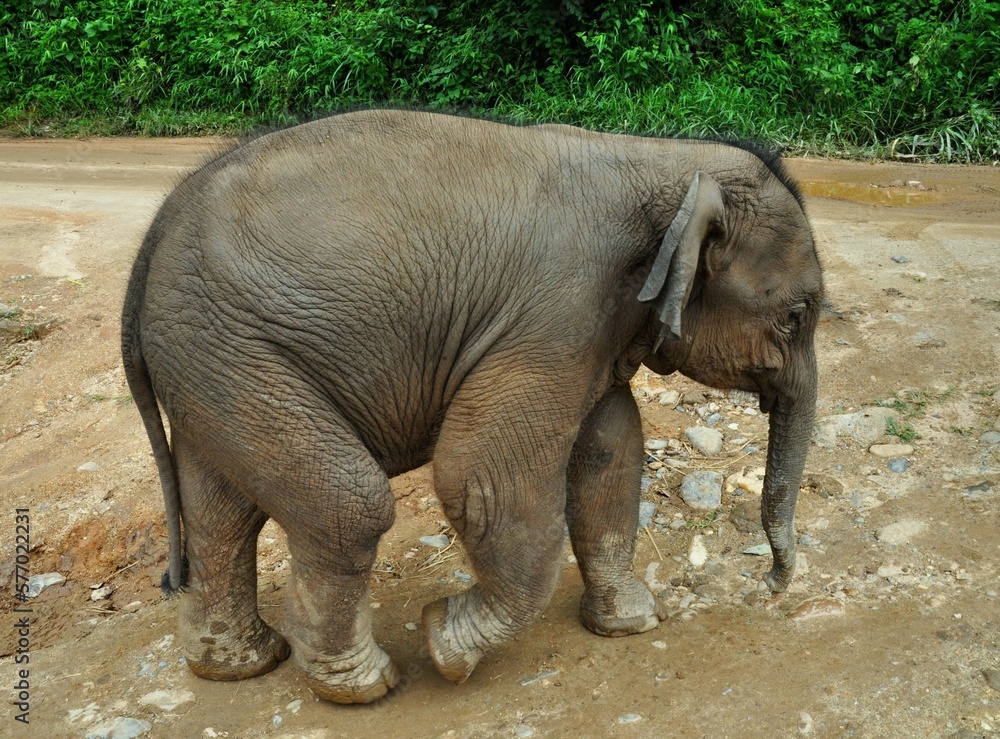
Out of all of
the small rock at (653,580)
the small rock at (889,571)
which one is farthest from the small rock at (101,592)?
the small rock at (889,571)

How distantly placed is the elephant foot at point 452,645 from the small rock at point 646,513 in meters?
1.60

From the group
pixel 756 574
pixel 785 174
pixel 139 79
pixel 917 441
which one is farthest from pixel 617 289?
pixel 139 79

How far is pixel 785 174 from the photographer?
13.1 feet

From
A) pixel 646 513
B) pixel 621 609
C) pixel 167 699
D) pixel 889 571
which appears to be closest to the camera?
pixel 167 699

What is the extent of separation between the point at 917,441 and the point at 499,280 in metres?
3.25

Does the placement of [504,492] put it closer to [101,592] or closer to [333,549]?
[333,549]

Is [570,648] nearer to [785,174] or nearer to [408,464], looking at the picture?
[408,464]

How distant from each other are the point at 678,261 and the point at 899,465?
8.96 ft

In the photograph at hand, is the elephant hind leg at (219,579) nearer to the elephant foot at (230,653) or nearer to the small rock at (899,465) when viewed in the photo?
the elephant foot at (230,653)

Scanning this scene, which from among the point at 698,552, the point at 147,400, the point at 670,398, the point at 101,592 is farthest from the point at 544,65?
the point at 147,400

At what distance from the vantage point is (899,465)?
555 cm

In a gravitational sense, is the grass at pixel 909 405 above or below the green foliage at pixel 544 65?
below

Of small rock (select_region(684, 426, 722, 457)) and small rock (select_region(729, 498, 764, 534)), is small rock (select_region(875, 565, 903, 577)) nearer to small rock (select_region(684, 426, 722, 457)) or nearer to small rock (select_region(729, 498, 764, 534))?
small rock (select_region(729, 498, 764, 534))

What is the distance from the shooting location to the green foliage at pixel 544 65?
1103cm
